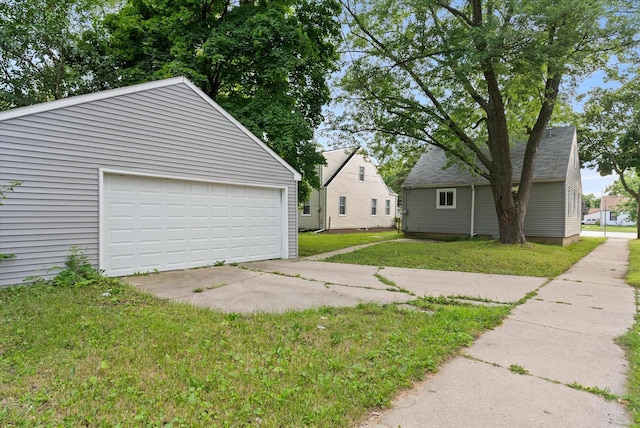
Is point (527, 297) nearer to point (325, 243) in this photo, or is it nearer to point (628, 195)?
point (325, 243)

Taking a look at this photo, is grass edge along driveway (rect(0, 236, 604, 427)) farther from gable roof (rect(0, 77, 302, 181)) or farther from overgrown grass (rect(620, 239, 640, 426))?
gable roof (rect(0, 77, 302, 181))

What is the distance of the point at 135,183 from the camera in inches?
287

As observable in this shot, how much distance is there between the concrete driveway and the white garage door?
49cm

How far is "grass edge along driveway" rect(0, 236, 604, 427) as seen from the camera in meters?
2.34

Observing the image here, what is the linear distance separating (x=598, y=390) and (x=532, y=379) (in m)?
0.44

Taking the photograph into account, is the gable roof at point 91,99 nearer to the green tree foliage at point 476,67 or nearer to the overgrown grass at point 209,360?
the overgrown grass at point 209,360

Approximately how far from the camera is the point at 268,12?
11.7 meters

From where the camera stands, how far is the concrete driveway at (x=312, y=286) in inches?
211

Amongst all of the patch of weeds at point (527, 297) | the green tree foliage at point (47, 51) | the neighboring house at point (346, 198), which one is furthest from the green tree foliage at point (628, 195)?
the green tree foliage at point (47, 51)

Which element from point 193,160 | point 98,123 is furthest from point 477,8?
point 98,123

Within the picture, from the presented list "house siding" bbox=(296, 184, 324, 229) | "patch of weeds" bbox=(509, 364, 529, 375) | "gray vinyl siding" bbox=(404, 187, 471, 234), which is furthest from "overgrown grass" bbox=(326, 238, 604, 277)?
"house siding" bbox=(296, 184, 324, 229)

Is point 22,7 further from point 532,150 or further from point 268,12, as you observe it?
point 532,150

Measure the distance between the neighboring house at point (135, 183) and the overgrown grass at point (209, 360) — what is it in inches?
71.3

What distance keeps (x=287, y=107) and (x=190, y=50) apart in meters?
3.94
